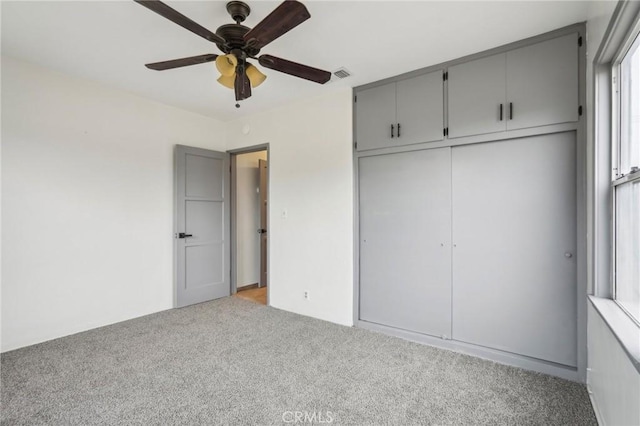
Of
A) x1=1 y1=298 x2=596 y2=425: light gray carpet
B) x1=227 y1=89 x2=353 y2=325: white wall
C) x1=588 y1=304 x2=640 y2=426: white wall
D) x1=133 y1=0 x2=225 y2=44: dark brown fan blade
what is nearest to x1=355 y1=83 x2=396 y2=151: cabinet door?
x1=227 y1=89 x2=353 y2=325: white wall

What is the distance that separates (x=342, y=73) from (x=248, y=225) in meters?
2.86

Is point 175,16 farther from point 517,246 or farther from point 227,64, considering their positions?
point 517,246

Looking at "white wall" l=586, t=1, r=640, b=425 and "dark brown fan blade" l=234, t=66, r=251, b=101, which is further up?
"dark brown fan blade" l=234, t=66, r=251, b=101

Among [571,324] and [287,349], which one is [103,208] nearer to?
[287,349]

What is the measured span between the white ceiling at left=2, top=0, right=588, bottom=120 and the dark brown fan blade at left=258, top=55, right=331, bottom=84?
0.33 meters

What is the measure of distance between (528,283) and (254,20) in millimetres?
2843

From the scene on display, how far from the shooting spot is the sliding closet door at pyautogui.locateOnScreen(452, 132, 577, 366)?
2227mm

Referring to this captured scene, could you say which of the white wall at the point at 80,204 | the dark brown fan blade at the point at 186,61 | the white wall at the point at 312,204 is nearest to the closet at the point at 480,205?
the white wall at the point at 312,204

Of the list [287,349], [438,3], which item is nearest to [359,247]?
[287,349]

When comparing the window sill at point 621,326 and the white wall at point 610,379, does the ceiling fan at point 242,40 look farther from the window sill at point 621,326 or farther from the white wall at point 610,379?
the white wall at point 610,379

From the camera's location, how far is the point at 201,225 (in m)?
4.08

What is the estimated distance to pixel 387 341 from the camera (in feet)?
9.39

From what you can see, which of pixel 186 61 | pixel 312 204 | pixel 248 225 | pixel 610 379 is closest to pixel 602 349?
pixel 610 379

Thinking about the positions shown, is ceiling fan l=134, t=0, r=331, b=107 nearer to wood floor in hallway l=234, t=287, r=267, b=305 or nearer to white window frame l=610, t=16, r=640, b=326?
white window frame l=610, t=16, r=640, b=326
